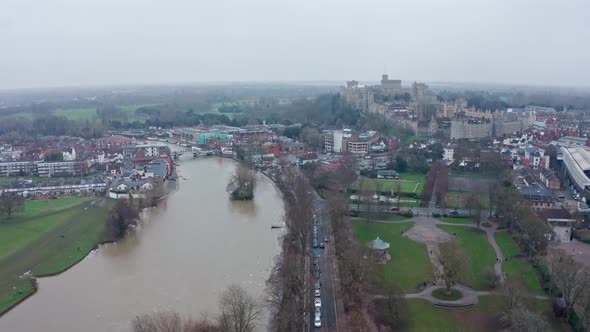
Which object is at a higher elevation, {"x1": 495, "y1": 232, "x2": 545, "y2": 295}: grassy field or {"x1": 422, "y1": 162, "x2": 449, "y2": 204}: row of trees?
{"x1": 422, "y1": 162, "x2": 449, "y2": 204}: row of trees

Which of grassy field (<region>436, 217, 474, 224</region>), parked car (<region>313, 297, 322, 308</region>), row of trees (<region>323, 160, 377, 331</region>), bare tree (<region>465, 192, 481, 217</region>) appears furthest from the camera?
grassy field (<region>436, 217, 474, 224</region>)

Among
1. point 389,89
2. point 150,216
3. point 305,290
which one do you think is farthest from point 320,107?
point 305,290

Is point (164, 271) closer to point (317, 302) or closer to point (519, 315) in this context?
point (317, 302)

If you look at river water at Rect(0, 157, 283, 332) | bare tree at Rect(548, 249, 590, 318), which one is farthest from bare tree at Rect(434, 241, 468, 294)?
river water at Rect(0, 157, 283, 332)

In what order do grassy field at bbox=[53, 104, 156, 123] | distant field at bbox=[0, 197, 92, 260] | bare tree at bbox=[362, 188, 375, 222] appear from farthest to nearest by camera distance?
grassy field at bbox=[53, 104, 156, 123] → bare tree at bbox=[362, 188, 375, 222] → distant field at bbox=[0, 197, 92, 260]

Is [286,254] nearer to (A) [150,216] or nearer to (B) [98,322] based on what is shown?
(B) [98,322]

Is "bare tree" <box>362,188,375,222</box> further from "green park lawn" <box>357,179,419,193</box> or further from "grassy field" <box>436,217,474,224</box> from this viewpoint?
"grassy field" <box>436,217,474,224</box>

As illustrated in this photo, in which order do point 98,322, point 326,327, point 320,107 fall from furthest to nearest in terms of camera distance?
point 320,107
point 98,322
point 326,327
